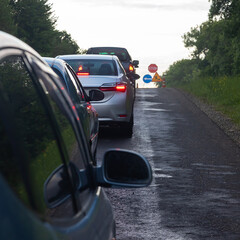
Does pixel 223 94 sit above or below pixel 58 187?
below

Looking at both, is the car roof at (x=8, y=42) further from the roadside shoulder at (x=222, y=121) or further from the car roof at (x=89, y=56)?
the roadside shoulder at (x=222, y=121)

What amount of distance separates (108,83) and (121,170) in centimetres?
1138

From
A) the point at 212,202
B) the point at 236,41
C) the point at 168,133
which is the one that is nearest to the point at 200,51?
the point at 236,41

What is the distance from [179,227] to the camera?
6.86 m

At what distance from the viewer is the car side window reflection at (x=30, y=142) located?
1895mm

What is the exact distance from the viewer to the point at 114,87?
14.4 metres

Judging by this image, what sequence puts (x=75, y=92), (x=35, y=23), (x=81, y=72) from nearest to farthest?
(x=75, y=92)
(x=81, y=72)
(x=35, y=23)

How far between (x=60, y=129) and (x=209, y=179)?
7.33 meters

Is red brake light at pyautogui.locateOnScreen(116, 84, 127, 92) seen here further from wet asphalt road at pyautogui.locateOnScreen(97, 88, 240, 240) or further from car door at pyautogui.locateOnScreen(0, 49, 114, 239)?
car door at pyautogui.locateOnScreen(0, 49, 114, 239)

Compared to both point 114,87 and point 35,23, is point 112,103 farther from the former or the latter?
point 35,23

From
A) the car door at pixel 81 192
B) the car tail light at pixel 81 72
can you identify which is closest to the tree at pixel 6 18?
the car tail light at pixel 81 72

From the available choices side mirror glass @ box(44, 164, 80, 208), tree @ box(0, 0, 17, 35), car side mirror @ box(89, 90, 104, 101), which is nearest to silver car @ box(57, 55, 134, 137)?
car side mirror @ box(89, 90, 104, 101)

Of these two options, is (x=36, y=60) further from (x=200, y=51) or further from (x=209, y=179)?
(x=200, y=51)

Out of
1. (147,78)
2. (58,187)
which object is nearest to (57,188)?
(58,187)
